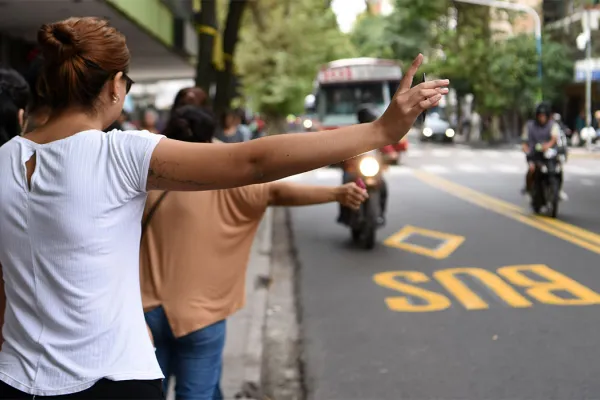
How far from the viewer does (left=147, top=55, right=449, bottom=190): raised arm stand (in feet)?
6.53

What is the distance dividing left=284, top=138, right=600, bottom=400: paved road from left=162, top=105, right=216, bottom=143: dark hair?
213 centimetres

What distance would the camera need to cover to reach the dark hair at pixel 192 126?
11.7 ft

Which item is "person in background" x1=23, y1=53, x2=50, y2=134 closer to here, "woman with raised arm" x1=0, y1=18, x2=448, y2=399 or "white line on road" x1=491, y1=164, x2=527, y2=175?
"woman with raised arm" x1=0, y1=18, x2=448, y2=399

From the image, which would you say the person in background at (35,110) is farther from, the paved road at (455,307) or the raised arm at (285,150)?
the paved road at (455,307)

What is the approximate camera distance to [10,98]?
11.4 ft

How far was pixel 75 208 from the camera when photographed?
2.01 metres

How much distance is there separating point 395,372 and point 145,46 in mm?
14430

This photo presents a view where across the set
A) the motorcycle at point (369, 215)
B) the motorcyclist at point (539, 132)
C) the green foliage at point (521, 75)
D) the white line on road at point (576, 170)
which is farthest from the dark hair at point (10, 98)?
the green foliage at point (521, 75)

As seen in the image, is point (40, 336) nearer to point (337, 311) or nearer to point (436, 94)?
point (436, 94)

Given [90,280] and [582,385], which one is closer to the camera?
[90,280]

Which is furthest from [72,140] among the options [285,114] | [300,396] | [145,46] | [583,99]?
[285,114]

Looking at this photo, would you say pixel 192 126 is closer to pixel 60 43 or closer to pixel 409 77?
pixel 60 43

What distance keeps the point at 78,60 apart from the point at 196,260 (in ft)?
4.76

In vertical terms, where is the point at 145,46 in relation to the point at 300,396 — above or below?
above
